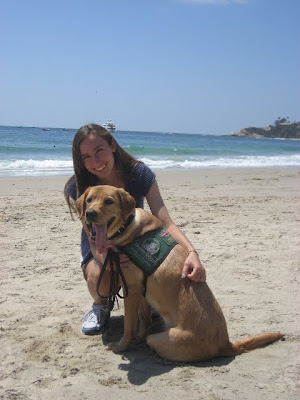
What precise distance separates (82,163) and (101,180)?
25 centimetres

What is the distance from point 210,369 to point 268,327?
3.12 feet

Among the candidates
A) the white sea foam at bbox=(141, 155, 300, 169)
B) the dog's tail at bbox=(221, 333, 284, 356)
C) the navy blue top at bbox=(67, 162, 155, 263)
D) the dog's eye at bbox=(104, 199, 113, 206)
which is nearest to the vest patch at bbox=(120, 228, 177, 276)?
the dog's eye at bbox=(104, 199, 113, 206)

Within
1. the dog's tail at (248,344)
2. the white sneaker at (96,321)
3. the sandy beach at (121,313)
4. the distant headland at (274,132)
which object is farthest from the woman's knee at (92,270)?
the distant headland at (274,132)

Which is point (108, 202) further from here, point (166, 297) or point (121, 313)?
point (121, 313)

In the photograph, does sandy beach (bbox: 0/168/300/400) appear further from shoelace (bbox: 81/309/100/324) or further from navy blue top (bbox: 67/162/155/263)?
navy blue top (bbox: 67/162/155/263)

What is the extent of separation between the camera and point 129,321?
3488mm

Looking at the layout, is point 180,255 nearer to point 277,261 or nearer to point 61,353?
point 61,353

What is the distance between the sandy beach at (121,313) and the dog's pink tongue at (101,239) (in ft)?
2.79

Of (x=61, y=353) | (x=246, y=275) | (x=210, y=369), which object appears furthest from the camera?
(x=246, y=275)

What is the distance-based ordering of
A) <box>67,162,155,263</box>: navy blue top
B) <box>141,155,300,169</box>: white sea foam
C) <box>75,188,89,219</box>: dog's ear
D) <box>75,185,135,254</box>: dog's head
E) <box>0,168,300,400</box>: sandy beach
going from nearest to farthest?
<box>0,168,300,400</box>: sandy beach < <box>75,185,135,254</box>: dog's head < <box>75,188,89,219</box>: dog's ear < <box>67,162,155,263</box>: navy blue top < <box>141,155,300,169</box>: white sea foam

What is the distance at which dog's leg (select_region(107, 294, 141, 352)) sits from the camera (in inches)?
134

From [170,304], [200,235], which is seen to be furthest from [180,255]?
[200,235]

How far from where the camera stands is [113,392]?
287cm

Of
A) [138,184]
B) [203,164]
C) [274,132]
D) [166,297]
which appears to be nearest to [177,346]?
[166,297]
